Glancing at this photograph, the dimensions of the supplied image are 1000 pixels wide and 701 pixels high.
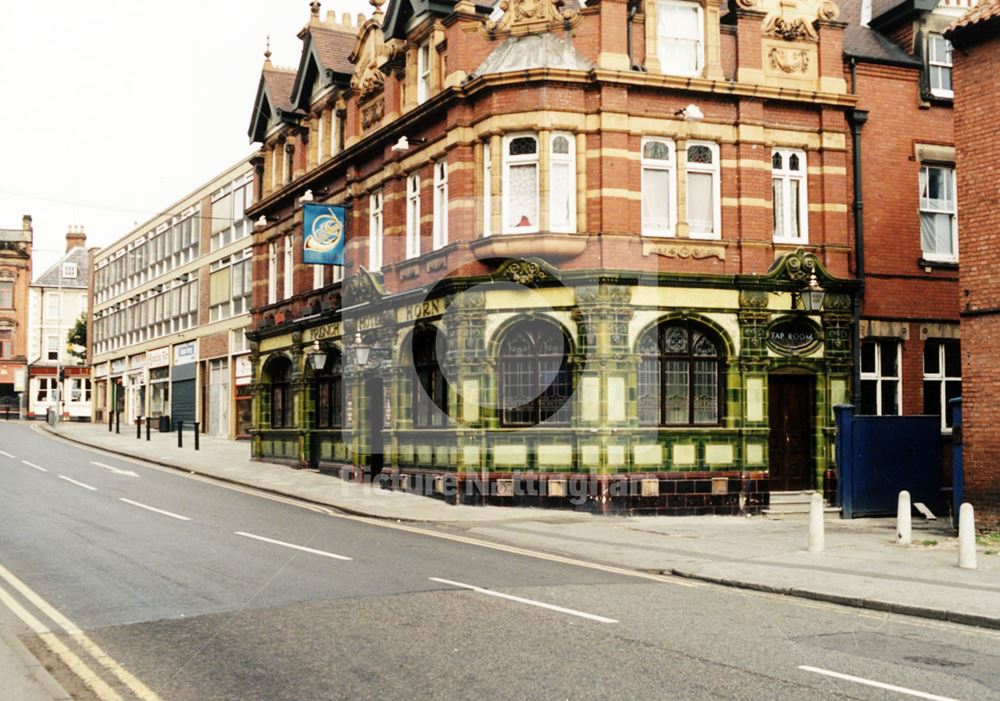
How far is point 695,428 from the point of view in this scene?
72.3ft

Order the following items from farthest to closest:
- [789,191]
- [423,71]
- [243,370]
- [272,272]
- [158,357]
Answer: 1. [158,357]
2. [243,370]
3. [272,272]
4. [423,71]
5. [789,191]

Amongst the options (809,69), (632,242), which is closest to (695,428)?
(632,242)

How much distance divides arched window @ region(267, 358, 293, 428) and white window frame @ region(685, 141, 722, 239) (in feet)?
52.5

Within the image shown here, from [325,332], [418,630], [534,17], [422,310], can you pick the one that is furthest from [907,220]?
[418,630]

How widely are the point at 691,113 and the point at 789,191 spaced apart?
318 cm

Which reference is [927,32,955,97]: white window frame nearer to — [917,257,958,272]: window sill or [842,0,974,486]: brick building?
[842,0,974,486]: brick building

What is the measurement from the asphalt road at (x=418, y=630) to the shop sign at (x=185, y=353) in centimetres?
3562

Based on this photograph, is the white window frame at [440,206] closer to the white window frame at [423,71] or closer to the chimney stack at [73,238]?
the white window frame at [423,71]

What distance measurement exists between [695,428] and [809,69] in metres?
8.77

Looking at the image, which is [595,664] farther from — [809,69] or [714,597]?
[809,69]

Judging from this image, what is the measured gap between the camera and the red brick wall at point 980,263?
1742 cm

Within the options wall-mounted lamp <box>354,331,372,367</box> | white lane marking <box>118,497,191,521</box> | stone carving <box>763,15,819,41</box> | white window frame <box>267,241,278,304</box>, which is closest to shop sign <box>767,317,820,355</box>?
stone carving <box>763,15,819,41</box>

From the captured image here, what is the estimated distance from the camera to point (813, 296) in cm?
2202

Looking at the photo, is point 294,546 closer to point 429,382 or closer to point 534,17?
point 429,382
